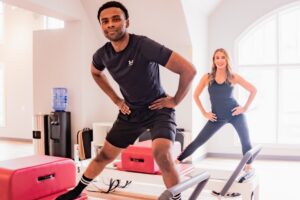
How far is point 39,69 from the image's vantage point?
6.43m

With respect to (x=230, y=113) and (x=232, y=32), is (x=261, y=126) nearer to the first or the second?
(x=232, y=32)

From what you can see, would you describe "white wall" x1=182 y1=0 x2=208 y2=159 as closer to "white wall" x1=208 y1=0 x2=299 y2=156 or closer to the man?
"white wall" x1=208 y1=0 x2=299 y2=156

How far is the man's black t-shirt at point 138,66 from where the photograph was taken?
220 centimetres

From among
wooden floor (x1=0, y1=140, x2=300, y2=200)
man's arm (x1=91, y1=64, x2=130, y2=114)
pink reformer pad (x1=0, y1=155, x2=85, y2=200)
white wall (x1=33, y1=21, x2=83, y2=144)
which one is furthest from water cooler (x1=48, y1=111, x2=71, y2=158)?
man's arm (x1=91, y1=64, x2=130, y2=114)

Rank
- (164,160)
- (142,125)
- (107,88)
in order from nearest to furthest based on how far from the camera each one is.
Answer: (164,160) < (142,125) < (107,88)

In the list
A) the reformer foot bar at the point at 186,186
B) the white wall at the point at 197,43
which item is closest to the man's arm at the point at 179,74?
the reformer foot bar at the point at 186,186

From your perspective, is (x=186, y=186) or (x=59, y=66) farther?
(x=59, y=66)

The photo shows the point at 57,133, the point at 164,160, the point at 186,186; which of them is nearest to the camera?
the point at 186,186

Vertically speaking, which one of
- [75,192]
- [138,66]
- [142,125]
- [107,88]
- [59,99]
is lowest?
[75,192]

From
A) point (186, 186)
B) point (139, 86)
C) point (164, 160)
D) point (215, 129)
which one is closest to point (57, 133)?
point (215, 129)

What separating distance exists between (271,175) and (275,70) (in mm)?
2154

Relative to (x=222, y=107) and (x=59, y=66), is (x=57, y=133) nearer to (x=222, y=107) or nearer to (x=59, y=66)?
(x=59, y=66)

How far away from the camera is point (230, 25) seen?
646cm

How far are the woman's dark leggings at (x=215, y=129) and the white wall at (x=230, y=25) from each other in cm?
310
